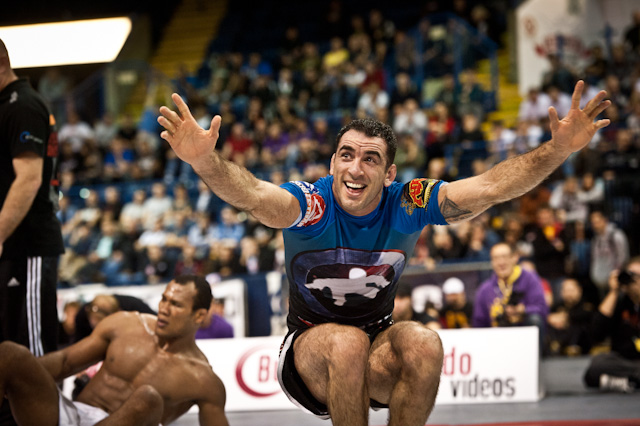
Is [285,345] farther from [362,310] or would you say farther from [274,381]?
[274,381]

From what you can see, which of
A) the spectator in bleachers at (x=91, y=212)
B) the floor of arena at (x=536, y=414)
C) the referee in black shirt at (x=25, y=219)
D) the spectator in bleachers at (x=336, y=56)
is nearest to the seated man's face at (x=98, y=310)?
the floor of arena at (x=536, y=414)

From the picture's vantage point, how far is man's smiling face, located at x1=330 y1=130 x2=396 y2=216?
13.1 ft

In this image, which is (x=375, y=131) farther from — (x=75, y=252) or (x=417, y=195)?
(x=75, y=252)

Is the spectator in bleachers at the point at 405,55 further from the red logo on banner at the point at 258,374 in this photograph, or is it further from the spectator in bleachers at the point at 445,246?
the red logo on banner at the point at 258,374

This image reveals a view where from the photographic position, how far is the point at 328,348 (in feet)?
12.5

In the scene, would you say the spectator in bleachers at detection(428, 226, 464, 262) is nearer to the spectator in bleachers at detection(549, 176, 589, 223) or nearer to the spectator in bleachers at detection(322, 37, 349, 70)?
the spectator in bleachers at detection(549, 176, 589, 223)

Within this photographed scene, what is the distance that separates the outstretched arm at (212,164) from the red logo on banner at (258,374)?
3486 mm

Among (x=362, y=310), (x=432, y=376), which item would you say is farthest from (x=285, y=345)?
(x=432, y=376)

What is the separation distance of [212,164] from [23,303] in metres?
1.76

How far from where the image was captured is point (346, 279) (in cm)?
415

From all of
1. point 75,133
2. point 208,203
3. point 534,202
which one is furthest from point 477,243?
point 75,133

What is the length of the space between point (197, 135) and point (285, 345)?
145 centimetres

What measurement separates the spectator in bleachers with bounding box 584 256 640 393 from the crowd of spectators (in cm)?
129

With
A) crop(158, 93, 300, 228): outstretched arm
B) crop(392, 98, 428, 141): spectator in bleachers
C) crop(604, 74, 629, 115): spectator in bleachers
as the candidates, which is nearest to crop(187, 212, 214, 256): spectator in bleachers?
crop(392, 98, 428, 141): spectator in bleachers
